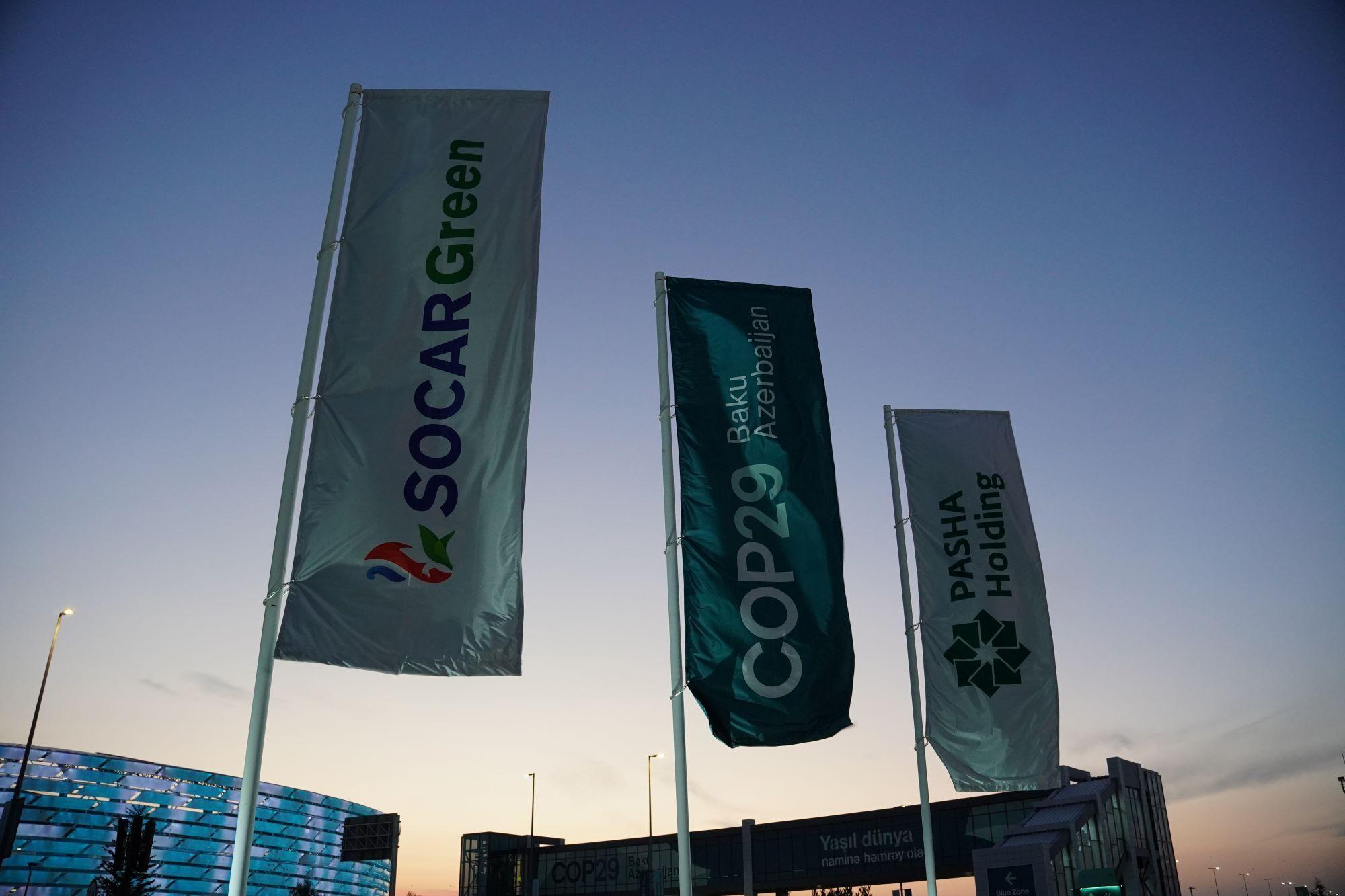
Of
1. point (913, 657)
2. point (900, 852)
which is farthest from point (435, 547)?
point (900, 852)

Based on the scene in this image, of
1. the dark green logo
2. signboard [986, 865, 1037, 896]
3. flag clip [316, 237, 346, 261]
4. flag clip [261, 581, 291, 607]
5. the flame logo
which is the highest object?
flag clip [316, 237, 346, 261]

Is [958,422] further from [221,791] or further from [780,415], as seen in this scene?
[221,791]

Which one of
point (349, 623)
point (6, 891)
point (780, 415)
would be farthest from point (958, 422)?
point (6, 891)

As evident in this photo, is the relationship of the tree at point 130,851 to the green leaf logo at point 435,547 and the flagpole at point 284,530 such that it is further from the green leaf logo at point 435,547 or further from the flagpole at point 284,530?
the green leaf logo at point 435,547

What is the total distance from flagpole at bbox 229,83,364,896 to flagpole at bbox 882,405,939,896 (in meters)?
9.84

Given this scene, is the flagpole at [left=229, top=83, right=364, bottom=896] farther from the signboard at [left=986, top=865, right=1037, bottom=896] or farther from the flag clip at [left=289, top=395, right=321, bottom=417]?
the signboard at [left=986, top=865, right=1037, bottom=896]

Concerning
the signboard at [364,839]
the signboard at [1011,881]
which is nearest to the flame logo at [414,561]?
the signboard at [364,839]

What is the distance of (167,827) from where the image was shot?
137875 mm

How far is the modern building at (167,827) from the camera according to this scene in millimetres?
121250

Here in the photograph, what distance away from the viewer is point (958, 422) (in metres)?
18.4

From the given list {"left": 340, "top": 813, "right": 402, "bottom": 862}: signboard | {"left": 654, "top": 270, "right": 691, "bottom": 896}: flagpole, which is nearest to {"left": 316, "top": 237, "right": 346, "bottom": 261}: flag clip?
{"left": 654, "top": 270, "right": 691, "bottom": 896}: flagpole

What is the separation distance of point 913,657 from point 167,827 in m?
148

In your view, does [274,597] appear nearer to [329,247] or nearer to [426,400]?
[426,400]

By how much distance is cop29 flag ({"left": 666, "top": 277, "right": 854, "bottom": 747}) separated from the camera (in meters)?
12.6
